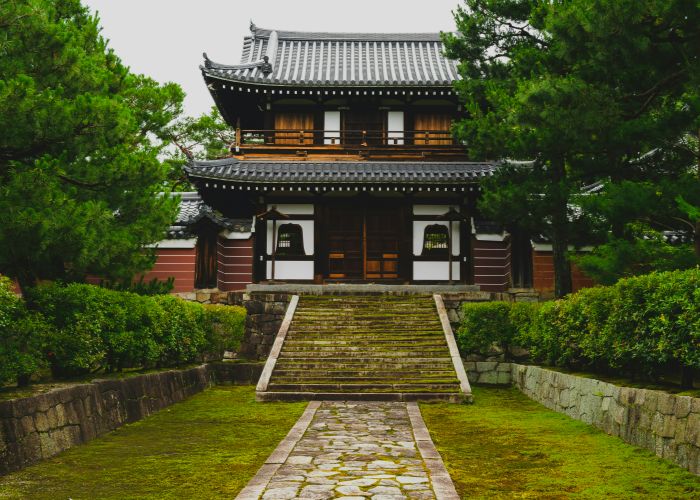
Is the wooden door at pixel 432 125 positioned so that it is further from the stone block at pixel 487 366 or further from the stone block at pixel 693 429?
the stone block at pixel 693 429

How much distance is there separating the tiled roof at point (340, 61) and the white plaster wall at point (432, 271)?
239 inches

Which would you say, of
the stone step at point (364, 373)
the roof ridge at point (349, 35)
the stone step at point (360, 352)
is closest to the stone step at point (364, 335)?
the stone step at point (360, 352)

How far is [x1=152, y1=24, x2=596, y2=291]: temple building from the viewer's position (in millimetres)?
19875

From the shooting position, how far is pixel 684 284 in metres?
6.84

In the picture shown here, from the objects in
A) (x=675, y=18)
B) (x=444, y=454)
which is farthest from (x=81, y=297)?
(x=675, y=18)

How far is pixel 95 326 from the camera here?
871 cm

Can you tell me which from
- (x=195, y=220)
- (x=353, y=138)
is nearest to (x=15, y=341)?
(x=195, y=220)

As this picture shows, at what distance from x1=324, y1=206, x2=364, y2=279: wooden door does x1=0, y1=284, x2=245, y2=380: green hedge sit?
382 inches

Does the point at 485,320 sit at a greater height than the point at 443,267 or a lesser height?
lesser

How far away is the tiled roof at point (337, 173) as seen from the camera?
19688mm

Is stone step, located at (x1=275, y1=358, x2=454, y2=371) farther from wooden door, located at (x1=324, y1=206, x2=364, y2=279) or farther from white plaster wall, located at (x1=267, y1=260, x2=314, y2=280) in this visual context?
wooden door, located at (x1=324, y1=206, x2=364, y2=279)

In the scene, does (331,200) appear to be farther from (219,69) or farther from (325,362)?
(325,362)

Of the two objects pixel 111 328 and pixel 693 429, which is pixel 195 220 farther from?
pixel 693 429

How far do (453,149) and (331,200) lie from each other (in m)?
4.60
